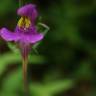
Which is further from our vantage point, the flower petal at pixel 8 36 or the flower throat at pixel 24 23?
the flower throat at pixel 24 23

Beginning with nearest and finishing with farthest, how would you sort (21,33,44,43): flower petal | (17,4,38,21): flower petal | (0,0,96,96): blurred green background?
(21,33,44,43): flower petal, (17,4,38,21): flower petal, (0,0,96,96): blurred green background

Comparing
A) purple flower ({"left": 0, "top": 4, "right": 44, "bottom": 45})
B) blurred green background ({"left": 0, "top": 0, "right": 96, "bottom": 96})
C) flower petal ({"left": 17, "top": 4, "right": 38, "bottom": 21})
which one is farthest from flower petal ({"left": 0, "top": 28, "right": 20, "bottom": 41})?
blurred green background ({"left": 0, "top": 0, "right": 96, "bottom": 96})

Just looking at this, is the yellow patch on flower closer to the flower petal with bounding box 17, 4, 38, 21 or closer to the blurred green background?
the flower petal with bounding box 17, 4, 38, 21

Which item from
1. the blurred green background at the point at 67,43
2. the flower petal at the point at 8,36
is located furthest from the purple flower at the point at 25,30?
the blurred green background at the point at 67,43

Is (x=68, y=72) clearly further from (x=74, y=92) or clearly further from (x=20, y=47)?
(x=20, y=47)

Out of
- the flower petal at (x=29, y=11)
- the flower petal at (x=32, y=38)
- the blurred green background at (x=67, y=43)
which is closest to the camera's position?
the flower petal at (x=32, y=38)

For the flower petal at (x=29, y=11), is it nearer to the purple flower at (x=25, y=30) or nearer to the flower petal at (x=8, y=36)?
the purple flower at (x=25, y=30)

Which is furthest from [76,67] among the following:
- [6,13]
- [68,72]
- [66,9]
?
[6,13]

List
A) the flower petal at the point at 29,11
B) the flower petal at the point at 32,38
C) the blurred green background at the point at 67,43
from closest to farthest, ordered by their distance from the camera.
→ 1. the flower petal at the point at 32,38
2. the flower petal at the point at 29,11
3. the blurred green background at the point at 67,43
